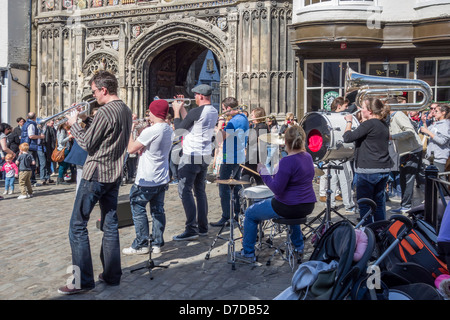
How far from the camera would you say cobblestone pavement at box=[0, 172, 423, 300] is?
4.73 m

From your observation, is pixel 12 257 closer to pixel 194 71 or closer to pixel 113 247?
pixel 113 247

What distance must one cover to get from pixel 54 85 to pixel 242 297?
56.6 ft

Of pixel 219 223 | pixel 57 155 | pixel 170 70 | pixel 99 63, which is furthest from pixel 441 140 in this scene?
pixel 99 63

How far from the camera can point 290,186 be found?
5.35 meters

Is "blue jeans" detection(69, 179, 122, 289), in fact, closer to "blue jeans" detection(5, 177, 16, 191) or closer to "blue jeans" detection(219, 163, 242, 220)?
"blue jeans" detection(219, 163, 242, 220)

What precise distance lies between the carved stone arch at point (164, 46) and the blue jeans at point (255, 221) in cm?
1177

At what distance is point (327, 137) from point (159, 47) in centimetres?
1283

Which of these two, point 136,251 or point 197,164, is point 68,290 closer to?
point 136,251

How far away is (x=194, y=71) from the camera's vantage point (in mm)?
30688

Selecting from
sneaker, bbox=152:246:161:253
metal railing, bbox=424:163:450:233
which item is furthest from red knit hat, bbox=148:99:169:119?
metal railing, bbox=424:163:450:233

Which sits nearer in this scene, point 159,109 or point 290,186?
point 290,186
